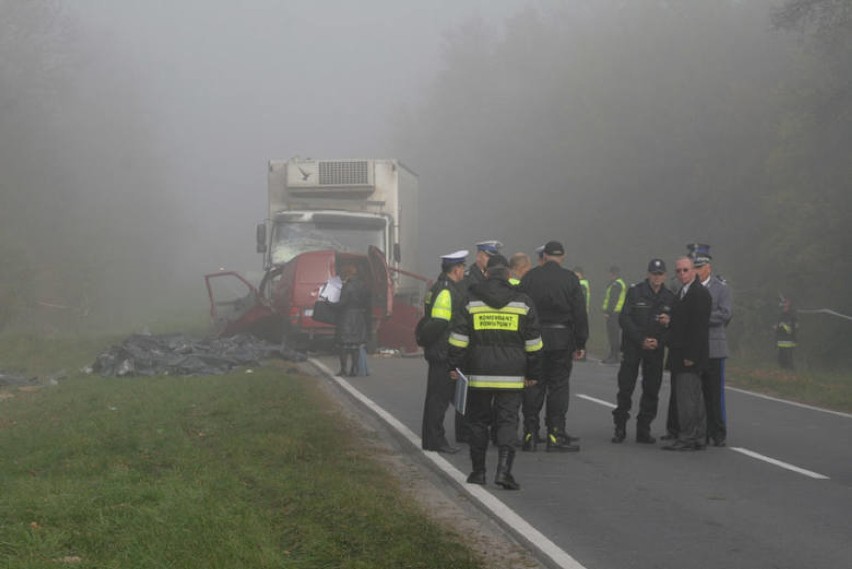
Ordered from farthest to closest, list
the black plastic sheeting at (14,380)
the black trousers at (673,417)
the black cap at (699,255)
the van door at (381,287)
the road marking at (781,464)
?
the van door at (381,287) → the black plastic sheeting at (14,380) → the black trousers at (673,417) → the black cap at (699,255) → the road marking at (781,464)

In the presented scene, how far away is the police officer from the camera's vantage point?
12.3 m

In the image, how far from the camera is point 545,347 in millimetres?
11570

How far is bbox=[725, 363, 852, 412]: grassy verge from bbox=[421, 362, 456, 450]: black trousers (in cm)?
699

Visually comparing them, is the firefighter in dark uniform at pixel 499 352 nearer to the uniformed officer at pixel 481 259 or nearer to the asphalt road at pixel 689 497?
the asphalt road at pixel 689 497

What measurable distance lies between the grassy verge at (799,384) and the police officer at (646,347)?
495 centimetres

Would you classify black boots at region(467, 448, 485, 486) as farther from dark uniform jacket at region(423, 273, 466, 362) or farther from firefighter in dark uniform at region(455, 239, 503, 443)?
firefighter in dark uniform at region(455, 239, 503, 443)

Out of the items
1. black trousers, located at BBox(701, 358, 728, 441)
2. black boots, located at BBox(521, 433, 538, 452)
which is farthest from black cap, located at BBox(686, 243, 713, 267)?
black boots, located at BBox(521, 433, 538, 452)

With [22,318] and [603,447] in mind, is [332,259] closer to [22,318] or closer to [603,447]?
[603,447]

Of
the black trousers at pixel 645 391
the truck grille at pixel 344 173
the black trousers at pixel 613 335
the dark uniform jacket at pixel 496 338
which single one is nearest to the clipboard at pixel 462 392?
the dark uniform jacket at pixel 496 338

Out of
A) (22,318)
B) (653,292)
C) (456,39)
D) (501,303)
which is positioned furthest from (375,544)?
(456,39)

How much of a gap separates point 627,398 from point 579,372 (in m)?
9.15

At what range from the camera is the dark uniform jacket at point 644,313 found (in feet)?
40.3

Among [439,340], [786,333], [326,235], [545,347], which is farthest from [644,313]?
[326,235]

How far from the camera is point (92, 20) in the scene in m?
76.2
